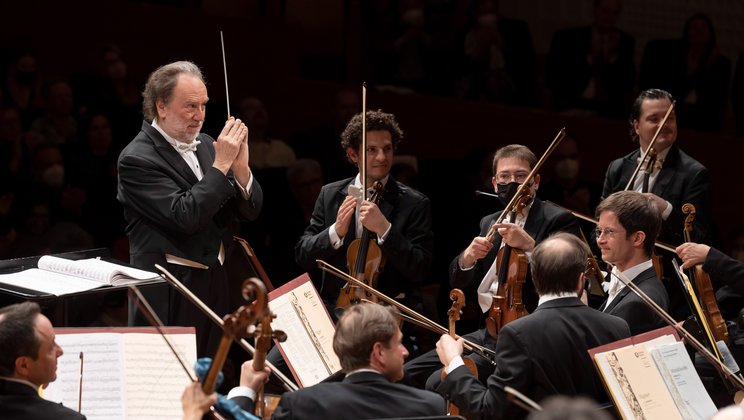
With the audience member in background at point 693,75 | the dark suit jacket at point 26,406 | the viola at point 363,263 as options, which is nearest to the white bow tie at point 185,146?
the viola at point 363,263

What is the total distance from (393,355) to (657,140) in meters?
2.36

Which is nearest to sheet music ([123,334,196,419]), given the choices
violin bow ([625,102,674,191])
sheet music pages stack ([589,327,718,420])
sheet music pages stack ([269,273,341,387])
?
sheet music pages stack ([269,273,341,387])

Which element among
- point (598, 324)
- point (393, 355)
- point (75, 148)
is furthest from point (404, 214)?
point (75, 148)

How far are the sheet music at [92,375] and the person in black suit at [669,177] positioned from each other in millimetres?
2483

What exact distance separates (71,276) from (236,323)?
1.36 metres

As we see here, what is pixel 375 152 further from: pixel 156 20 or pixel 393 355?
pixel 156 20

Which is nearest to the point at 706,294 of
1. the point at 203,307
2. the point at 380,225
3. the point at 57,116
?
the point at 380,225

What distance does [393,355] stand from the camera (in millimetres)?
3191

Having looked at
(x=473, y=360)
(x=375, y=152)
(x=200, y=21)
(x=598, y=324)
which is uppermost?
(x=200, y=21)

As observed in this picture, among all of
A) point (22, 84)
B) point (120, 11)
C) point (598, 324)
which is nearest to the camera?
point (598, 324)

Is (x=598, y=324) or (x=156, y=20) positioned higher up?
(x=156, y=20)

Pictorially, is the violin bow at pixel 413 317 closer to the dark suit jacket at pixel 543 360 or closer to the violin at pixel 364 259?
the violin at pixel 364 259

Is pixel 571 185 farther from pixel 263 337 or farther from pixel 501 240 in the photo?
pixel 263 337

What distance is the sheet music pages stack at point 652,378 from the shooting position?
3357mm
